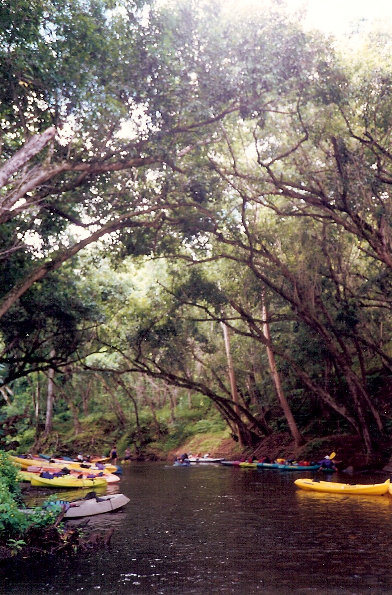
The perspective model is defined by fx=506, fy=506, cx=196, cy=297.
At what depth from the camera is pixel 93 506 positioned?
11.5 m

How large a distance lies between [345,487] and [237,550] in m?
6.99

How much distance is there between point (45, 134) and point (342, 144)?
26.2ft

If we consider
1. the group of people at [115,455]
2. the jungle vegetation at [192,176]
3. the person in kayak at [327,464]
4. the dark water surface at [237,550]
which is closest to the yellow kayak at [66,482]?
the dark water surface at [237,550]

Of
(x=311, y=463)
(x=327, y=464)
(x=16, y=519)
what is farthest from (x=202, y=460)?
(x=16, y=519)

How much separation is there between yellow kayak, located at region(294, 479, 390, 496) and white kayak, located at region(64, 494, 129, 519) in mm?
5905

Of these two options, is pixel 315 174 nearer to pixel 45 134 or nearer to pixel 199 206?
pixel 199 206

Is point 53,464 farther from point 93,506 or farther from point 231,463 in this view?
point 93,506

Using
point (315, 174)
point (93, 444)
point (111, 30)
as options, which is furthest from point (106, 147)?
point (93, 444)

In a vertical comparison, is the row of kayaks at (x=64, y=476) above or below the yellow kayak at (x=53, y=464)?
below

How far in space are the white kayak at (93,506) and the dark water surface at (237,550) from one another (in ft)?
0.71

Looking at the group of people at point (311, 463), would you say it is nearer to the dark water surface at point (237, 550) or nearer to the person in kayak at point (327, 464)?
the person in kayak at point (327, 464)

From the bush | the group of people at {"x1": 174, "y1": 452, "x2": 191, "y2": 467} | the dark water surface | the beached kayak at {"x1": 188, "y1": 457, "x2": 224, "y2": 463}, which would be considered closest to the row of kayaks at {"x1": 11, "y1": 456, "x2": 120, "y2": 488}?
the dark water surface

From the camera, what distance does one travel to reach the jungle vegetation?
10711 millimetres

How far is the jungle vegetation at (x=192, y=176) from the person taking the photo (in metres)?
10.7
